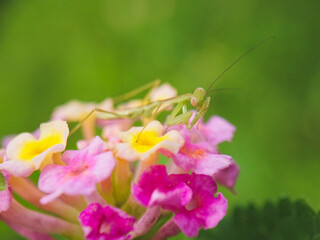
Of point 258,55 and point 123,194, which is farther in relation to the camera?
point 258,55

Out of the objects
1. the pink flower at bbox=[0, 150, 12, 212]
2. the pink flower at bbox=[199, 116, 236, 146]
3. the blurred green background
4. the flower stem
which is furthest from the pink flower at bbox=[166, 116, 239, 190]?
the blurred green background

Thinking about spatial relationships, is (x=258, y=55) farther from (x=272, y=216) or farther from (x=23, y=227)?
(x=23, y=227)

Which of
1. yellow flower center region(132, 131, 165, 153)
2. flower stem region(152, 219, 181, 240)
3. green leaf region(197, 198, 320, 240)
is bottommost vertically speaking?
green leaf region(197, 198, 320, 240)

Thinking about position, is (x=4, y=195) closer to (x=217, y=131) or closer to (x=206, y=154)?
(x=206, y=154)

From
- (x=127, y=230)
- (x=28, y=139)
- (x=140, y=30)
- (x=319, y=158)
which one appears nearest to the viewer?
(x=127, y=230)

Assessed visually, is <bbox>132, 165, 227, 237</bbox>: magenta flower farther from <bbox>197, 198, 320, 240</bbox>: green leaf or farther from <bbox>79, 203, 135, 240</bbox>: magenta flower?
<bbox>197, 198, 320, 240</bbox>: green leaf

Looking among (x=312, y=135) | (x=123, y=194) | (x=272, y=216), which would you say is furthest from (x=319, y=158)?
(x=123, y=194)

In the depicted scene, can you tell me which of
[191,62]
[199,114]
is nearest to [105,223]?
[199,114]
